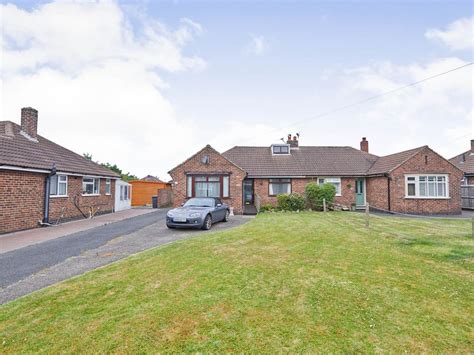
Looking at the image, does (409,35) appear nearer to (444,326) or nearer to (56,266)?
(444,326)

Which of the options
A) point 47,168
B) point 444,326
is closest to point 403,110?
point 444,326

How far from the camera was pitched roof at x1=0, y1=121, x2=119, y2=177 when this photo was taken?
11109 millimetres

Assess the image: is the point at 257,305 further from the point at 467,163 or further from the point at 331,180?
the point at 467,163

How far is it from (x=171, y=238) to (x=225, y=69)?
1201 cm

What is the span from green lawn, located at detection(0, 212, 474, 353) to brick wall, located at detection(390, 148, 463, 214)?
11.8m

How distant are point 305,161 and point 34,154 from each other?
19.1 metres

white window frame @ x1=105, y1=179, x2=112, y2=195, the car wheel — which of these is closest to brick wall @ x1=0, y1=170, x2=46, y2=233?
white window frame @ x1=105, y1=179, x2=112, y2=195

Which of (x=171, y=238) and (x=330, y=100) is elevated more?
(x=330, y=100)

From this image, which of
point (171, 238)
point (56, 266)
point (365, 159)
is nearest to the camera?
point (56, 266)

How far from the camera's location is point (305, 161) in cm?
2136

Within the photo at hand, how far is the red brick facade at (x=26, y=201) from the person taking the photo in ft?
33.2

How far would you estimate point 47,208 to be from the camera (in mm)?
12312

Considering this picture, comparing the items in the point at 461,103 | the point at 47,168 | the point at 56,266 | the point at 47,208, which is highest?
the point at 461,103

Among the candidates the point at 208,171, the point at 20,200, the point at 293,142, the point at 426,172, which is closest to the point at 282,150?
the point at 293,142
